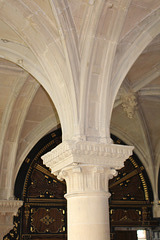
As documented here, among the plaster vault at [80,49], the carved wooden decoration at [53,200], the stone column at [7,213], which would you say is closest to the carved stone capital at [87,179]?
the plaster vault at [80,49]

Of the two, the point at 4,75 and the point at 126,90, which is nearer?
the point at 4,75

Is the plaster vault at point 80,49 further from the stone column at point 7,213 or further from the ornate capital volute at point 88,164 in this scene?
the stone column at point 7,213

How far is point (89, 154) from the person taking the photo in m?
4.79

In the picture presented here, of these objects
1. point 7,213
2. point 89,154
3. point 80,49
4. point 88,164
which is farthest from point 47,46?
point 7,213

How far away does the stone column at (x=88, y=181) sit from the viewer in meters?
4.59

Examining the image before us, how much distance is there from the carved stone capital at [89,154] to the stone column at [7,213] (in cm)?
Result: 465

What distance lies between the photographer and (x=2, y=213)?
30.2 feet

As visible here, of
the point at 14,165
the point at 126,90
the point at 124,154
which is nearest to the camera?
the point at 124,154

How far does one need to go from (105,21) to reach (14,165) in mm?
5413

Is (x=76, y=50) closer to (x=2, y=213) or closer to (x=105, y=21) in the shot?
(x=105, y=21)

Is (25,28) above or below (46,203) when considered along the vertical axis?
above

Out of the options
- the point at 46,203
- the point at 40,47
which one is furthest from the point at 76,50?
the point at 46,203

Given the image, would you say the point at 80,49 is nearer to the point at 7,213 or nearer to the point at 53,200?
the point at 7,213

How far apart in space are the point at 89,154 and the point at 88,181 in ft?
1.16
